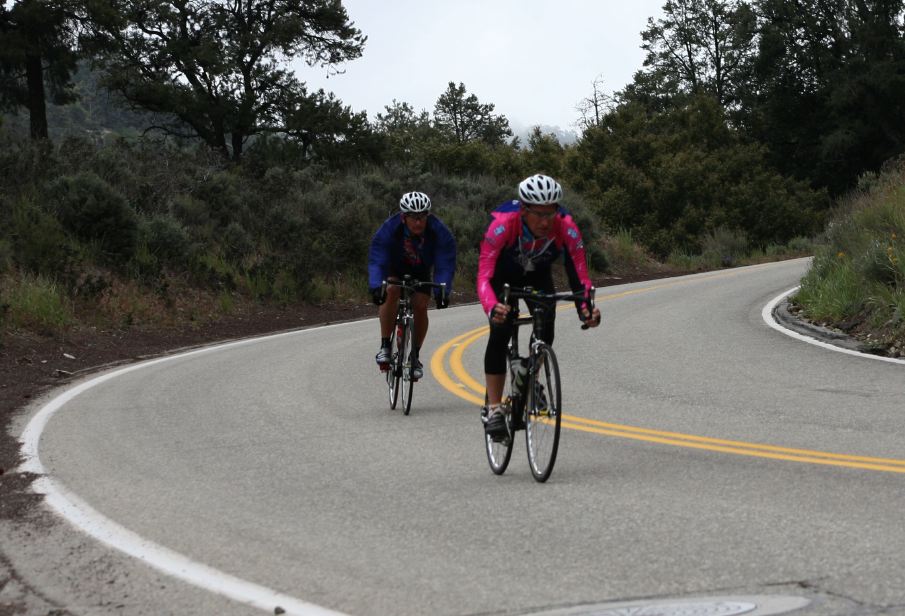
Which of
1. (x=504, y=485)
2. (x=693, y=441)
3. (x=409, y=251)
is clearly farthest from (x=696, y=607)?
(x=409, y=251)

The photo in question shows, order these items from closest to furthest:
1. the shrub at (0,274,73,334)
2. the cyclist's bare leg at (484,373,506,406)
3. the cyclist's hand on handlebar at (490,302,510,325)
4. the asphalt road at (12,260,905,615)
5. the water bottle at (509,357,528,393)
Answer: the asphalt road at (12,260,905,615) → the cyclist's hand on handlebar at (490,302,510,325) → the water bottle at (509,357,528,393) → the cyclist's bare leg at (484,373,506,406) → the shrub at (0,274,73,334)

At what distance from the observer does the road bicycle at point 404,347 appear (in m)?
10.1

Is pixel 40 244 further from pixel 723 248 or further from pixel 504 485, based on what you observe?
pixel 723 248

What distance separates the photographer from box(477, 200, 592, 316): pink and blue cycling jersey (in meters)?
7.20

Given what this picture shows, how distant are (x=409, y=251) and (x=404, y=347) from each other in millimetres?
923

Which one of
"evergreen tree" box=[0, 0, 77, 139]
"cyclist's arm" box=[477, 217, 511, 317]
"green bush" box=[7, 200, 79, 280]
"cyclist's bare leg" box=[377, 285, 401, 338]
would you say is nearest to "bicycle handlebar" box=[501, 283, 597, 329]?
"cyclist's arm" box=[477, 217, 511, 317]

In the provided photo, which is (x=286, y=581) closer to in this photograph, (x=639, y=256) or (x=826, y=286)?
(x=826, y=286)

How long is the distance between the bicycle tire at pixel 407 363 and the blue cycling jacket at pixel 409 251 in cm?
56

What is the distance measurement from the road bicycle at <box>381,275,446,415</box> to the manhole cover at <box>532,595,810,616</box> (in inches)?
223

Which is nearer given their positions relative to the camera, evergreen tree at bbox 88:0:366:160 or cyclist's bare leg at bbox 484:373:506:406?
cyclist's bare leg at bbox 484:373:506:406

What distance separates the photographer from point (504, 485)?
694 centimetres

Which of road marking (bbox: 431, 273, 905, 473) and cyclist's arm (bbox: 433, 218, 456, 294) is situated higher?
cyclist's arm (bbox: 433, 218, 456, 294)

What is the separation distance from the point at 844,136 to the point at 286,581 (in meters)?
58.2

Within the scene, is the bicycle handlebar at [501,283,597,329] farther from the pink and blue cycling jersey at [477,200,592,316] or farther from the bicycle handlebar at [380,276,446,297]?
the bicycle handlebar at [380,276,446,297]
